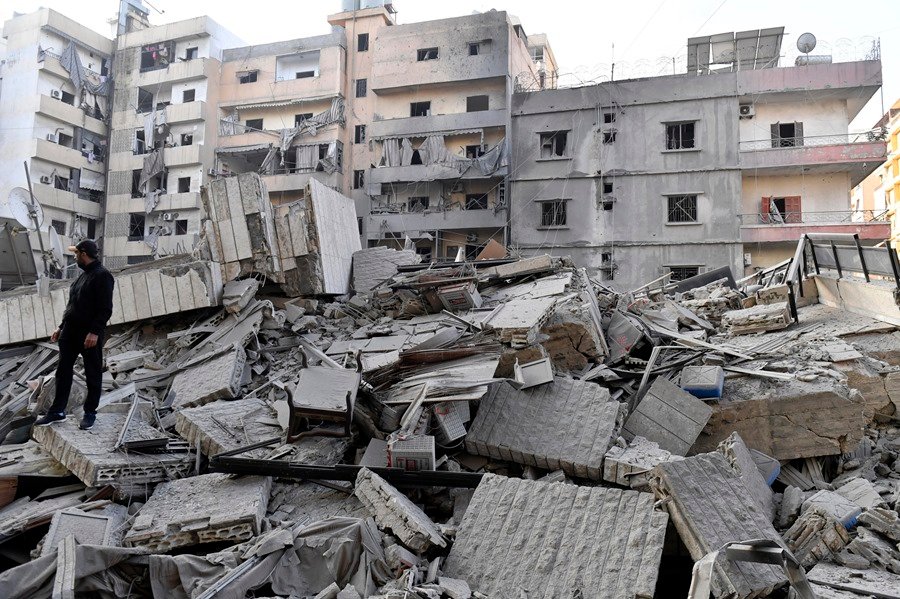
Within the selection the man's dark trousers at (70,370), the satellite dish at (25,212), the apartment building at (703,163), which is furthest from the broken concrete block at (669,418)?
the apartment building at (703,163)

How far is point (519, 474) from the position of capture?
4664 millimetres

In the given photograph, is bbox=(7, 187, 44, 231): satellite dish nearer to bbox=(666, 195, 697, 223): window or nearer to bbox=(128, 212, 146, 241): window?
bbox=(666, 195, 697, 223): window

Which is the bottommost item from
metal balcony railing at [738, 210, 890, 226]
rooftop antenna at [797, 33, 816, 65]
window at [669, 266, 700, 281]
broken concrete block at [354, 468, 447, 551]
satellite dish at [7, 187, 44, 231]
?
broken concrete block at [354, 468, 447, 551]

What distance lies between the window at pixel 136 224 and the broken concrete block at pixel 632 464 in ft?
108

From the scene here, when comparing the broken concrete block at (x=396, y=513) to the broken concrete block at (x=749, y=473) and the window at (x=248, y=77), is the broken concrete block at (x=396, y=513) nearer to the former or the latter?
the broken concrete block at (x=749, y=473)

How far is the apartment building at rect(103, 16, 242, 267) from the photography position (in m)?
30.1

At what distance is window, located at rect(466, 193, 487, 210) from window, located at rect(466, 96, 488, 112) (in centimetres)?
401

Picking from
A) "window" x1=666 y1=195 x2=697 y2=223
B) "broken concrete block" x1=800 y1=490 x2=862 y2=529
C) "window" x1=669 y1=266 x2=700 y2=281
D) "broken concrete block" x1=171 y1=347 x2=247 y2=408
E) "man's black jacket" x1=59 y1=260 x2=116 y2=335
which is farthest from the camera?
"window" x1=666 y1=195 x2=697 y2=223

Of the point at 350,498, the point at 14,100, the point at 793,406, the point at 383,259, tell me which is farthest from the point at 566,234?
the point at 14,100

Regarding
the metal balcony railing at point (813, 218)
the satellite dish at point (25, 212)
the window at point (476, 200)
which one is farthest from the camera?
the window at point (476, 200)

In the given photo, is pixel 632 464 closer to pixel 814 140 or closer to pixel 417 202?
pixel 814 140

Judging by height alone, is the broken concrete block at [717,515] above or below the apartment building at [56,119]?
below

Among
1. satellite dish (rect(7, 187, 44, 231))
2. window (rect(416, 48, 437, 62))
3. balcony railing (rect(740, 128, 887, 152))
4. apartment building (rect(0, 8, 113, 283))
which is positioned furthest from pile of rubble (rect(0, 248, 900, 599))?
apartment building (rect(0, 8, 113, 283))

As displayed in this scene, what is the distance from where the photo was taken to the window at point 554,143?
76.8 feet
